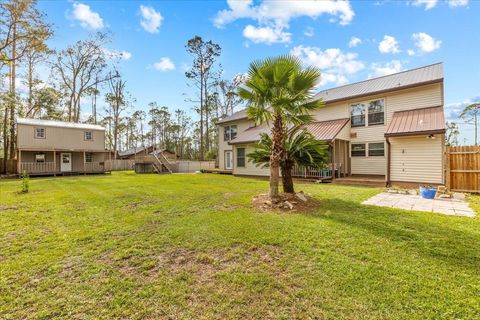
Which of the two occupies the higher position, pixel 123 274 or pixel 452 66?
pixel 452 66

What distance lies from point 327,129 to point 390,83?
428cm

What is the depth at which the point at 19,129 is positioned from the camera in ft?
65.3

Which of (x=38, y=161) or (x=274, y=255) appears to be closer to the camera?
(x=274, y=255)

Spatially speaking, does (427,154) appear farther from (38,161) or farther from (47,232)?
(38,161)

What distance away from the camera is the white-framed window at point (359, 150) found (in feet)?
44.8

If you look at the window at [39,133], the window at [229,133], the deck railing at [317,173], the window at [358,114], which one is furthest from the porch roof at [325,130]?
the window at [39,133]

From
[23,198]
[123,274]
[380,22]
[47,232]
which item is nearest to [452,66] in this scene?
[380,22]

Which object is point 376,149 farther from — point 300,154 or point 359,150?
point 300,154

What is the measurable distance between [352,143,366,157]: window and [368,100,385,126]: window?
133cm

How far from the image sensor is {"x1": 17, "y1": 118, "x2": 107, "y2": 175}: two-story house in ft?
66.0

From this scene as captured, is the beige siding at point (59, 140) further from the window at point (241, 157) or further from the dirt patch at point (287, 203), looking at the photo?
the dirt patch at point (287, 203)

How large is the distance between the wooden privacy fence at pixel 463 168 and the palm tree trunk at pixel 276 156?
7.23 meters

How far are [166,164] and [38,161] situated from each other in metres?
11.6

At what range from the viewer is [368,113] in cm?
1344
